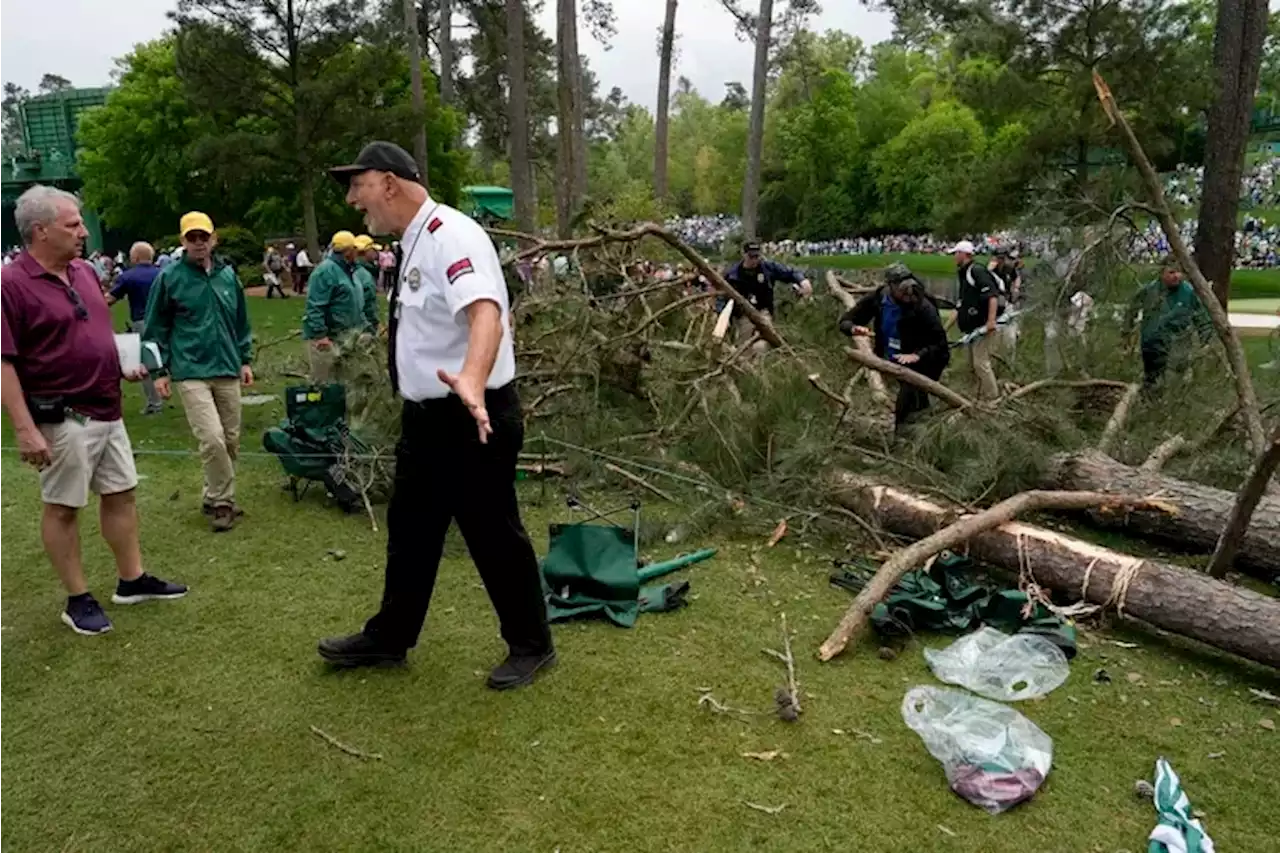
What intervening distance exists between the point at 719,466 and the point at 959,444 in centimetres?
133

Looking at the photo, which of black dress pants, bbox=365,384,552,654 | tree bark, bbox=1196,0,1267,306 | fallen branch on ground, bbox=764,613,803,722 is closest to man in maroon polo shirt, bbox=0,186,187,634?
black dress pants, bbox=365,384,552,654

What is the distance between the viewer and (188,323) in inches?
188

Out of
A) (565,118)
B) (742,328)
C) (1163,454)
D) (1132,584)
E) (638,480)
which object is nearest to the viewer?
(1132,584)

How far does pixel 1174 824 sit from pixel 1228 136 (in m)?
9.00

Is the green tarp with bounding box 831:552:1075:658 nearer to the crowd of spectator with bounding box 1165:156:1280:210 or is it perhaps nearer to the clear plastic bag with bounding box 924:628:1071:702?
the clear plastic bag with bounding box 924:628:1071:702

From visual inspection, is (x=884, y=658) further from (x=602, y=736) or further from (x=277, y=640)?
(x=277, y=640)

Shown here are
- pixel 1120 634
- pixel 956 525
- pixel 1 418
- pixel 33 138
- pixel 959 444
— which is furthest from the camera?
pixel 33 138

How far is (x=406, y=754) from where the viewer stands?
2879 mm

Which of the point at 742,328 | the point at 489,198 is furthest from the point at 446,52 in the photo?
the point at 742,328

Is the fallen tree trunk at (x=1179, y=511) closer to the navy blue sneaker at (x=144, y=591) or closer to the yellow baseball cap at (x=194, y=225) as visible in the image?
the navy blue sneaker at (x=144, y=591)

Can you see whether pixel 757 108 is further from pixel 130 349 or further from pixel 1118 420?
pixel 130 349

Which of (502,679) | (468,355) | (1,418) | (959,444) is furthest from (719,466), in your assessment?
(1,418)

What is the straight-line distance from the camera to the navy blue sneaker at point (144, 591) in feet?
13.0

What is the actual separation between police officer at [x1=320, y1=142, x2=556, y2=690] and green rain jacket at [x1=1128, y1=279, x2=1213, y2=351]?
5.25 metres
